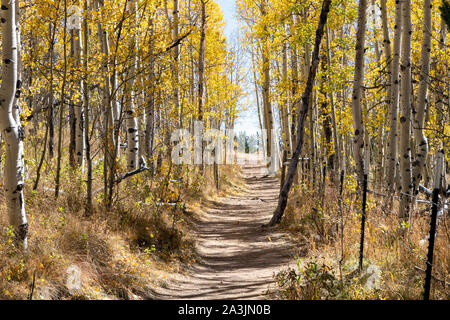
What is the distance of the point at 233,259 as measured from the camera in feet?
24.5

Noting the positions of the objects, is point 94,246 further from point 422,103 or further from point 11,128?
point 422,103

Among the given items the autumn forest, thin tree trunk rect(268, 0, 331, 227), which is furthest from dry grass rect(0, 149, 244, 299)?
thin tree trunk rect(268, 0, 331, 227)

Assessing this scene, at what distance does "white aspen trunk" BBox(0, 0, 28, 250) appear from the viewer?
444 cm

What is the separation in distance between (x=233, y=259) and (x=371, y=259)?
110 inches

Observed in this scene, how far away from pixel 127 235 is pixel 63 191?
1.56 metres

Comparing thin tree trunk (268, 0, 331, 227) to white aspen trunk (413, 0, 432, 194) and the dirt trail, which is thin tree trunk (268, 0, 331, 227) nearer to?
the dirt trail

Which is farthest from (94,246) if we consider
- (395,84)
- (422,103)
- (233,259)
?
(395,84)

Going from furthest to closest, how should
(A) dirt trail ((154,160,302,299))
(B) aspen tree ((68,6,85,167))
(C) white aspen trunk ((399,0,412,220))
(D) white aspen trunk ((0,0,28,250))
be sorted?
1. (B) aspen tree ((68,6,85,167))
2. (C) white aspen trunk ((399,0,412,220))
3. (A) dirt trail ((154,160,302,299))
4. (D) white aspen trunk ((0,0,28,250))

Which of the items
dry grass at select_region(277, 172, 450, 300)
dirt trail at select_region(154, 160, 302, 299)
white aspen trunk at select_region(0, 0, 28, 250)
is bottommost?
dirt trail at select_region(154, 160, 302, 299)

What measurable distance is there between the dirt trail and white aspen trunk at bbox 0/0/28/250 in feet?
6.61

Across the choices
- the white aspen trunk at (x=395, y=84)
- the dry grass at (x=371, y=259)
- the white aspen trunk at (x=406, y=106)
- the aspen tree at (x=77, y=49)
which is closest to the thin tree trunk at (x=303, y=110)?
the dry grass at (x=371, y=259)

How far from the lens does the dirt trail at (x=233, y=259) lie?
557 cm
